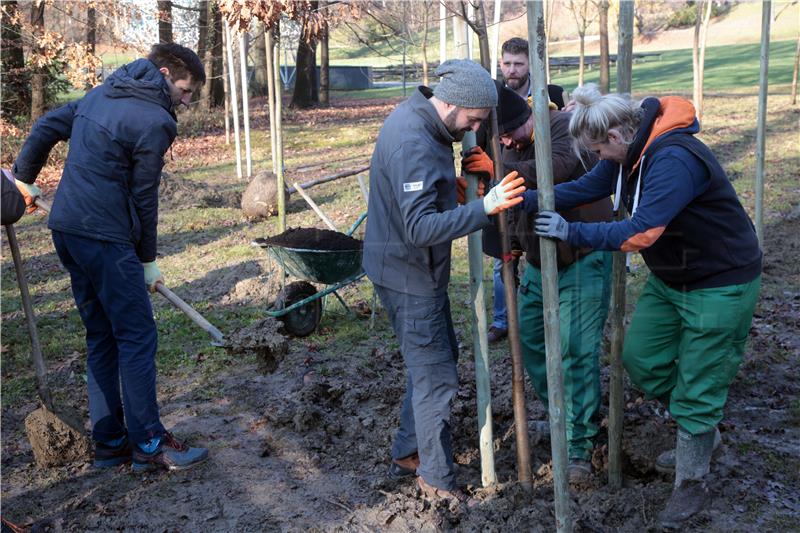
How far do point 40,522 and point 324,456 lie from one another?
1.48m

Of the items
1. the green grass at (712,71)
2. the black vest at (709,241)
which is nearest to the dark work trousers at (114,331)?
the black vest at (709,241)

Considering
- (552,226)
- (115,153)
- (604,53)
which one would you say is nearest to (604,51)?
(604,53)

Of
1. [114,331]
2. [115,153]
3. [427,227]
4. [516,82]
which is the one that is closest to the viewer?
[427,227]

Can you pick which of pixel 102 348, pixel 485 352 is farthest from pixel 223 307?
pixel 485 352

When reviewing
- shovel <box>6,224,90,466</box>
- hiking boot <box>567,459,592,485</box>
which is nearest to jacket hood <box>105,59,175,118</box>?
shovel <box>6,224,90,466</box>

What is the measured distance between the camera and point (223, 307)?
7371mm

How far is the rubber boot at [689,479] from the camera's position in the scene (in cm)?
351

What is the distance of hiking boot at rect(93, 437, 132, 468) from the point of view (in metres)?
4.36

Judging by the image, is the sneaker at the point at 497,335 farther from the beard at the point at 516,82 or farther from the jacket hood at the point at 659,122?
the jacket hood at the point at 659,122

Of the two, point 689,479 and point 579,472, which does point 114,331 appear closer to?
point 579,472

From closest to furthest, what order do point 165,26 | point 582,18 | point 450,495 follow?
point 450,495 < point 165,26 < point 582,18

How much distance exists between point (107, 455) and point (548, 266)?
285 centimetres

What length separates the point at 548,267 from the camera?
9.62ft

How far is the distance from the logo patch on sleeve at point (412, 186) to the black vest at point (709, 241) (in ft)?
3.07
